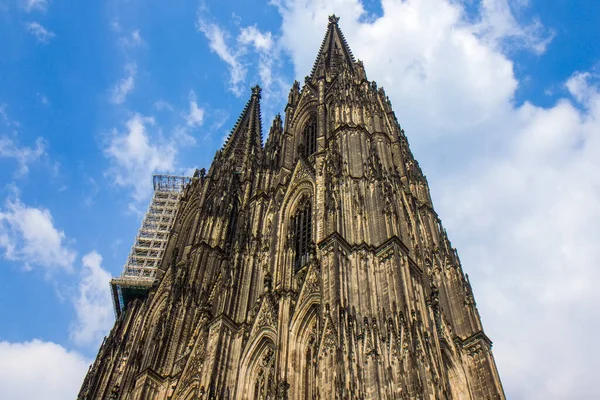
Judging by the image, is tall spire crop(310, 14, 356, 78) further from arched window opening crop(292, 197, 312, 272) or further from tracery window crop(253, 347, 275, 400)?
tracery window crop(253, 347, 275, 400)

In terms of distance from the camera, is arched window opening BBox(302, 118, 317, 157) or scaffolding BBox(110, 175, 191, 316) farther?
scaffolding BBox(110, 175, 191, 316)

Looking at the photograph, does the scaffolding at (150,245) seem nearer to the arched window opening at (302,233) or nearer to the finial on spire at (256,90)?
the finial on spire at (256,90)

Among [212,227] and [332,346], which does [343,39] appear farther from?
[332,346]

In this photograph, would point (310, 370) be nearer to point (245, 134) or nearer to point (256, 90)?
point (245, 134)

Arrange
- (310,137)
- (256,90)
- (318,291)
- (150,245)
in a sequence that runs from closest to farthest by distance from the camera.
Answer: (318,291) < (310,137) < (150,245) < (256,90)

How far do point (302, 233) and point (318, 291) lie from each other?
5156 millimetres

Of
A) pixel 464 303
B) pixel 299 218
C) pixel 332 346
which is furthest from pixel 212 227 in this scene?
pixel 332 346

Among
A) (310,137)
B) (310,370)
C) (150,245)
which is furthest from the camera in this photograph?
(150,245)

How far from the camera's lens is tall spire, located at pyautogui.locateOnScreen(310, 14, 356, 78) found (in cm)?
4112

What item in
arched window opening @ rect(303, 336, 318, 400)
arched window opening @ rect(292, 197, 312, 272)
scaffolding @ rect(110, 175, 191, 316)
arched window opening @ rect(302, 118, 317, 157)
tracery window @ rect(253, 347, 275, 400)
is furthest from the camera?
scaffolding @ rect(110, 175, 191, 316)

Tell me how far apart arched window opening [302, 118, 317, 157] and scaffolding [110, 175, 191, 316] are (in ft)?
42.8

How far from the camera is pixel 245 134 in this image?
51.6m

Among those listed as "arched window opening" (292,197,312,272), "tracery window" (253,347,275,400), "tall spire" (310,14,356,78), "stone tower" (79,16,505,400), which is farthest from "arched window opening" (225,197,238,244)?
"tracery window" (253,347,275,400)

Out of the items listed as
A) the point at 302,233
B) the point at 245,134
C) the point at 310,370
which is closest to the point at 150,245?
the point at 245,134
